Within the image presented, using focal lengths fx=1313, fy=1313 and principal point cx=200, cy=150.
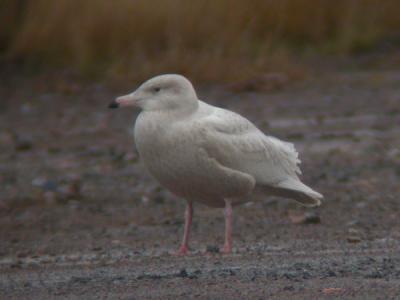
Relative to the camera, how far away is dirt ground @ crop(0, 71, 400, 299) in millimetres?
6762

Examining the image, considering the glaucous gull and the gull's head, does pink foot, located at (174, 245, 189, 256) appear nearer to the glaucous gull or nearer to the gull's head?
the glaucous gull

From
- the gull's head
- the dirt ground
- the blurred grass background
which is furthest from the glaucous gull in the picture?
the blurred grass background

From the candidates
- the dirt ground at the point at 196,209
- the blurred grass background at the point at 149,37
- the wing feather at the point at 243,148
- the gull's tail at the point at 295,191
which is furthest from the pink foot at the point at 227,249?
the blurred grass background at the point at 149,37

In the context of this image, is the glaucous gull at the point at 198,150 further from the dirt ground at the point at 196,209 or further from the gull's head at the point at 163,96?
the dirt ground at the point at 196,209

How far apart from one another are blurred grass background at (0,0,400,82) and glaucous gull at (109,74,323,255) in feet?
29.2

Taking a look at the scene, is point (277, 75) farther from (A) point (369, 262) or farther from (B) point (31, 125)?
(A) point (369, 262)

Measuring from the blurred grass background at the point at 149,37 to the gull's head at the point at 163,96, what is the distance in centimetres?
915

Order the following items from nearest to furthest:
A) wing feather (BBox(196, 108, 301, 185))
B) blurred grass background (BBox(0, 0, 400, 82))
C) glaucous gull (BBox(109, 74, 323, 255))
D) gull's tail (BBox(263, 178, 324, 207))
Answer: glaucous gull (BBox(109, 74, 323, 255)), wing feather (BBox(196, 108, 301, 185)), gull's tail (BBox(263, 178, 324, 207)), blurred grass background (BBox(0, 0, 400, 82))

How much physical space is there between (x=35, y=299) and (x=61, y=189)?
192 inches

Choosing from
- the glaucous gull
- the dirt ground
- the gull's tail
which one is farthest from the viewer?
the gull's tail

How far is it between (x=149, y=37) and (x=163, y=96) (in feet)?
34.6

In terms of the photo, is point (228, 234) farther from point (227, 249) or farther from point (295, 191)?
point (295, 191)

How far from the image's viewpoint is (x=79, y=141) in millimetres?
14172

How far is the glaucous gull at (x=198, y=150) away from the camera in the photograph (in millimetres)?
7781
